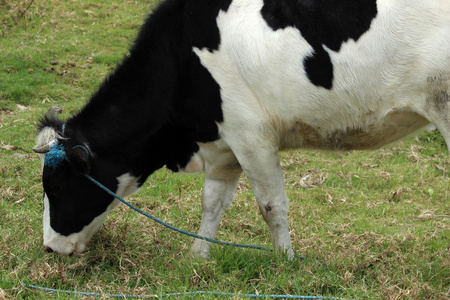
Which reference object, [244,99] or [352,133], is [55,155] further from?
[352,133]

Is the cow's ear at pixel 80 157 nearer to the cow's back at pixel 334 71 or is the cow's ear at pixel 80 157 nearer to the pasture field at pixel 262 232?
the pasture field at pixel 262 232

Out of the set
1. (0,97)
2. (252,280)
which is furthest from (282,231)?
(0,97)

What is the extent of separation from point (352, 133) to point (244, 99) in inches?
28.9

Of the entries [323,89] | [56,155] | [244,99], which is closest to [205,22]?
[244,99]

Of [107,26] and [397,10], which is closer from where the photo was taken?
[397,10]

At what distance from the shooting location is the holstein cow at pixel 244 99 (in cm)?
359

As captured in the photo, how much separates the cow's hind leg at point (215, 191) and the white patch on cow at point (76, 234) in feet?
1.91

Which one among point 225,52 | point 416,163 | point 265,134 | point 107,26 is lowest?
point 107,26

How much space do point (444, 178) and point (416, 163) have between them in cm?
52

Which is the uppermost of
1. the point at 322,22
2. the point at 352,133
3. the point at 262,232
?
Answer: the point at 322,22

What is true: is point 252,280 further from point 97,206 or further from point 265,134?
point 97,206

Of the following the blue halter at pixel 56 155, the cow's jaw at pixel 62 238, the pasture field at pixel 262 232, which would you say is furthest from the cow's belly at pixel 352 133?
the cow's jaw at pixel 62 238

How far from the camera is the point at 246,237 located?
5281mm

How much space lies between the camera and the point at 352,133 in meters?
3.95
